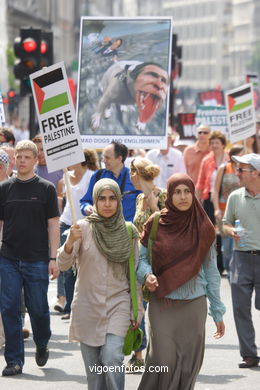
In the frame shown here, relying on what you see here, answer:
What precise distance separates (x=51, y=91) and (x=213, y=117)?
13957 mm

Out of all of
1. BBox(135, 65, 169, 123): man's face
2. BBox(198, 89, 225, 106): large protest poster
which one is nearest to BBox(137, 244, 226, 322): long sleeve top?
BBox(135, 65, 169, 123): man's face

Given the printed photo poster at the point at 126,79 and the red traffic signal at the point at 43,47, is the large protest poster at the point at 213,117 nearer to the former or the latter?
the red traffic signal at the point at 43,47

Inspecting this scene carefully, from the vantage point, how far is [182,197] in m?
7.79

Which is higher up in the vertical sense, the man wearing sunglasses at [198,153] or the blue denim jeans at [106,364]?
the blue denim jeans at [106,364]

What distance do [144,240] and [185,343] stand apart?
66cm

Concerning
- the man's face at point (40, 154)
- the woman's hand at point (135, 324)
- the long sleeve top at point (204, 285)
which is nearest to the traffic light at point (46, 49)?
the man's face at point (40, 154)

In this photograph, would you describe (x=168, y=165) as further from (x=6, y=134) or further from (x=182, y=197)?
(x=182, y=197)

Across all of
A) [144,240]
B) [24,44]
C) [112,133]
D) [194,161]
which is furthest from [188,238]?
[24,44]

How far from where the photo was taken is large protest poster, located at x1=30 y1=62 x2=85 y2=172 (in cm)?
874

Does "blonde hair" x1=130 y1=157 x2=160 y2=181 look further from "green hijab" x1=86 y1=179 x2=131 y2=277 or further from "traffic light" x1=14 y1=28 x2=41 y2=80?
"traffic light" x1=14 y1=28 x2=41 y2=80

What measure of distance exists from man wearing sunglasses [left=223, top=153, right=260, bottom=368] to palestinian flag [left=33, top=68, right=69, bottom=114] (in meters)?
1.82

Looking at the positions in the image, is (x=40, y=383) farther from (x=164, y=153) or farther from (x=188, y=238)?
(x=164, y=153)

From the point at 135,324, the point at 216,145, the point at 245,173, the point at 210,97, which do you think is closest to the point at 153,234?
the point at 135,324

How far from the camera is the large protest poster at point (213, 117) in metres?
22.7
